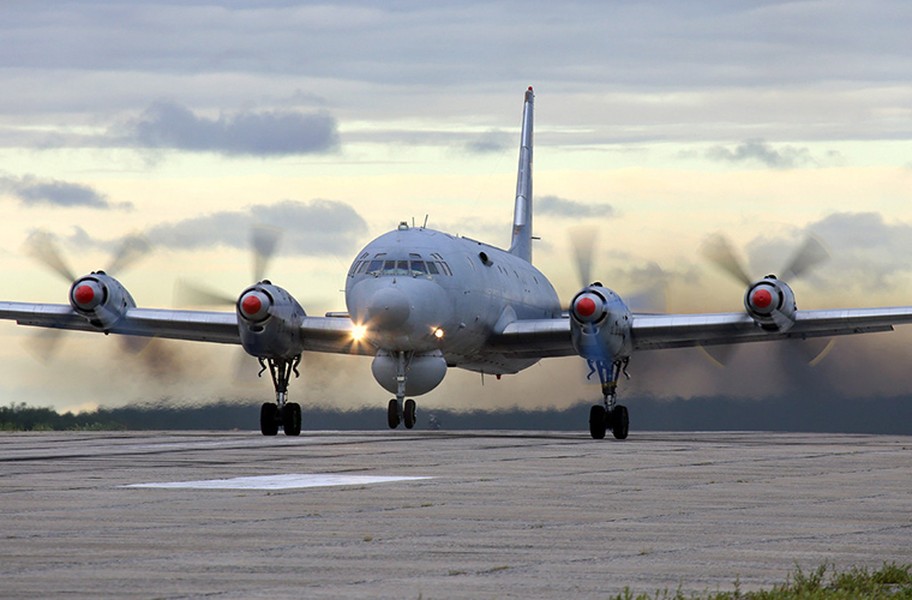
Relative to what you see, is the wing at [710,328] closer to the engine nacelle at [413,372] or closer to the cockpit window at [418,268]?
the engine nacelle at [413,372]

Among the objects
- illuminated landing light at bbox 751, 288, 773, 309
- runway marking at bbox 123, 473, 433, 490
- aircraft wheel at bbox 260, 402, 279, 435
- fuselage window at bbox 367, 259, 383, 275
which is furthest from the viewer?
aircraft wheel at bbox 260, 402, 279, 435

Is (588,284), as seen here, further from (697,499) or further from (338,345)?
(697,499)

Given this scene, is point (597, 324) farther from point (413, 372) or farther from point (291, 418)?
point (291, 418)

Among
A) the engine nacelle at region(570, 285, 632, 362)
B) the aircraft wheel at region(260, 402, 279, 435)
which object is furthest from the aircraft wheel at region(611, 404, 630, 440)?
the aircraft wheel at region(260, 402, 279, 435)

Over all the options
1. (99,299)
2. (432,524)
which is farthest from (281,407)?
(432,524)

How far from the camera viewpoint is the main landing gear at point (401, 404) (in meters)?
39.0

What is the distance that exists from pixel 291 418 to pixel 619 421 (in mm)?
8337

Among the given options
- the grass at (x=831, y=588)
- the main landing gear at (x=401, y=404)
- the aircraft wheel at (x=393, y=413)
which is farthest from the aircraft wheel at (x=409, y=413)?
the grass at (x=831, y=588)

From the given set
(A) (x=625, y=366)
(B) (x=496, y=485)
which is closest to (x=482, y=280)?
(A) (x=625, y=366)

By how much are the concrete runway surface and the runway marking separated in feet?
0.13

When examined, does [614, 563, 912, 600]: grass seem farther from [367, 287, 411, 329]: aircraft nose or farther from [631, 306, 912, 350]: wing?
[631, 306, 912, 350]: wing

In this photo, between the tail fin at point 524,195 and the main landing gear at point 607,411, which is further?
the tail fin at point 524,195

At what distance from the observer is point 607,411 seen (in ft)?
130

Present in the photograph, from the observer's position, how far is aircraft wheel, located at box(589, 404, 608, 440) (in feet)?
130
